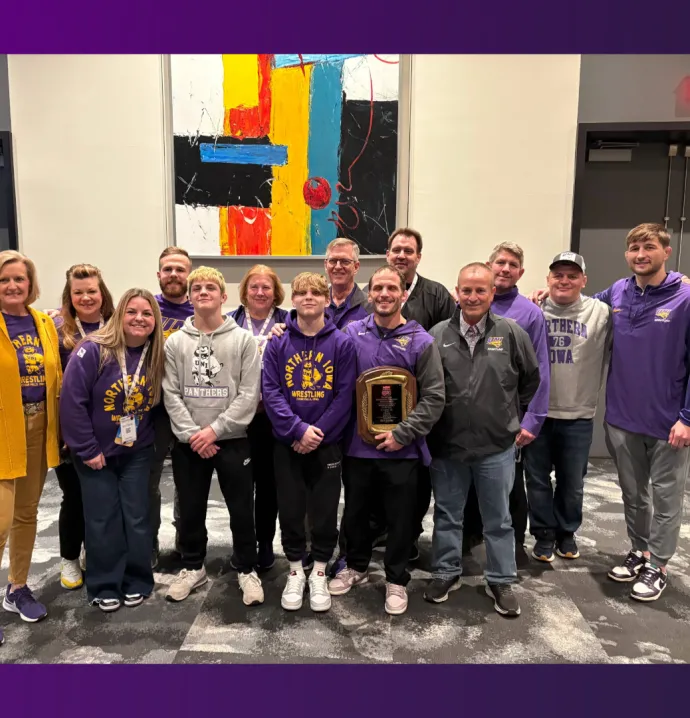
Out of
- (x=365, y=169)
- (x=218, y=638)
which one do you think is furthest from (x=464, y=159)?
(x=218, y=638)

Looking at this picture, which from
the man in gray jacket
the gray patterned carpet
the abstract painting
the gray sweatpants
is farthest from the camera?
the abstract painting

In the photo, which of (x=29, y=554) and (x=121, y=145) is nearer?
(x=29, y=554)

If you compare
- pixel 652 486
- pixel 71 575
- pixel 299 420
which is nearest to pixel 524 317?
pixel 652 486

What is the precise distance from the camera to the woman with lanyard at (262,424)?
262 cm

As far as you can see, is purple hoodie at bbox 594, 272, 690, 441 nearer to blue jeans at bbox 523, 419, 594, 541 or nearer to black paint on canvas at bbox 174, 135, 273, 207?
blue jeans at bbox 523, 419, 594, 541

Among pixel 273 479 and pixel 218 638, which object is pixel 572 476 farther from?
pixel 218 638

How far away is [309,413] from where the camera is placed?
2.40m

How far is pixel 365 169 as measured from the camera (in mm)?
4195

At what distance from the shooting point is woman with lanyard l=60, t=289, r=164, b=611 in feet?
7.49

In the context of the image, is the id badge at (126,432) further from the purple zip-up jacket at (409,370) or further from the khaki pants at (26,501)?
the purple zip-up jacket at (409,370)

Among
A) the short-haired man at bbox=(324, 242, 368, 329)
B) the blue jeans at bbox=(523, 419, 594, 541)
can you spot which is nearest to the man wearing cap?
the blue jeans at bbox=(523, 419, 594, 541)

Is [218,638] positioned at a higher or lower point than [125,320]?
lower

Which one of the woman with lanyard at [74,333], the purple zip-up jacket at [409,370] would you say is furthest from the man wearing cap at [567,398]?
the woman with lanyard at [74,333]

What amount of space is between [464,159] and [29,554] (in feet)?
12.8
